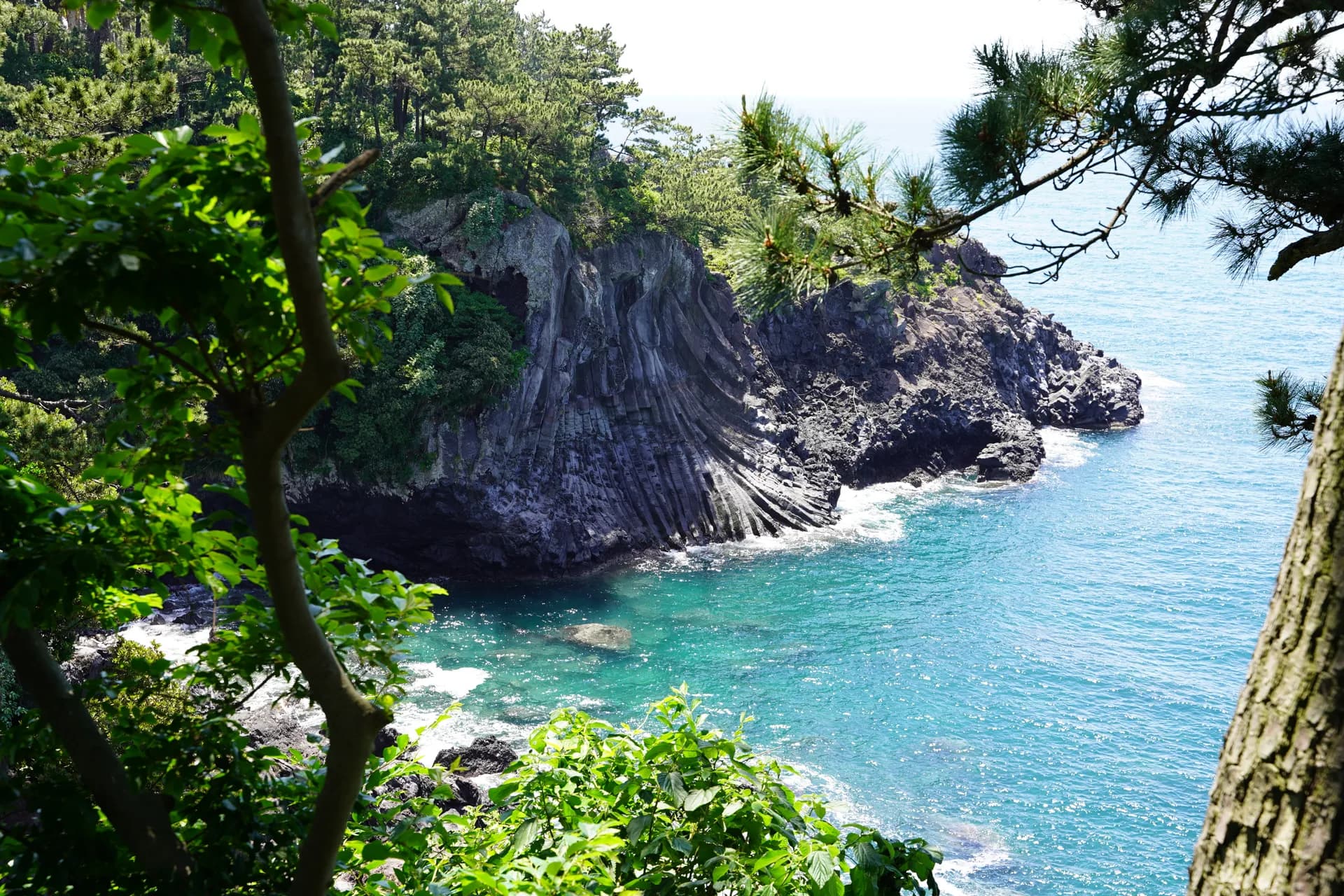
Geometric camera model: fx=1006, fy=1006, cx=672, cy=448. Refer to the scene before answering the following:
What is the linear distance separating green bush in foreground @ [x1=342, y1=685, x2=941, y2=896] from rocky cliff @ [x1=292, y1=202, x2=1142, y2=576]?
1999cm

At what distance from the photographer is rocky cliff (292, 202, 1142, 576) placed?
28.4 m

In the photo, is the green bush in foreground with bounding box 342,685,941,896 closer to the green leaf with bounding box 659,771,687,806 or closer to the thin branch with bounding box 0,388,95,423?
the green leaf with bounding box 659,771,687,806

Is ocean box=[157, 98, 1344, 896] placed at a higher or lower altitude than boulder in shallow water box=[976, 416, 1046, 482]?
lower

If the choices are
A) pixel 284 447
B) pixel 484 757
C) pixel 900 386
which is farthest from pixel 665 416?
pixel 284 447

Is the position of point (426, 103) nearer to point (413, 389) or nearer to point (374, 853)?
point (413, 389)

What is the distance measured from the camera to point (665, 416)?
107ft

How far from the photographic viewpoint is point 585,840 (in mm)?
3111

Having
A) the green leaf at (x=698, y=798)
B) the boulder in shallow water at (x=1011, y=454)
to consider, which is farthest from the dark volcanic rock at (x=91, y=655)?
the boulder in shallow water at (x=1011, y=454)

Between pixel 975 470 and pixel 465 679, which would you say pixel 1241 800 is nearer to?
pixel 465 679

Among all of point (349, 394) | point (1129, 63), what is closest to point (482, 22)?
point (1129, 63)

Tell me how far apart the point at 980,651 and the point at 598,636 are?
986 centimetres

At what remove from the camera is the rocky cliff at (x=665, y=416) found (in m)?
28.4

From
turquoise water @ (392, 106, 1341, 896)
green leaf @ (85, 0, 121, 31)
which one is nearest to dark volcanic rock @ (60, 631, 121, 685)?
turquoise water @ (392, 106, 1341, 896)

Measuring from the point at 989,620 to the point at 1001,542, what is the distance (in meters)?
5.63
